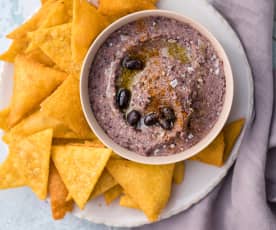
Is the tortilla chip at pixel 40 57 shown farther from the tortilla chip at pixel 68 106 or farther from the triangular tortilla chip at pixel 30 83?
the tortilla chip at pixel 68 106

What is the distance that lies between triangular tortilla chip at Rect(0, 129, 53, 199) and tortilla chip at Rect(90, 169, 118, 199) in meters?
0.22

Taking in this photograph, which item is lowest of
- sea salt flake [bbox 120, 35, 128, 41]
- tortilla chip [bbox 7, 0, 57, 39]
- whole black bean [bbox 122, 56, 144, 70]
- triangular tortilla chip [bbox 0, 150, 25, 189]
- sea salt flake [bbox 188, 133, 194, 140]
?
triangular tortilla chip [bbox 0, 150, 25, 189]

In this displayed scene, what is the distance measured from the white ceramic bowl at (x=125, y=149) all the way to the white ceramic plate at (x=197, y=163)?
147mm

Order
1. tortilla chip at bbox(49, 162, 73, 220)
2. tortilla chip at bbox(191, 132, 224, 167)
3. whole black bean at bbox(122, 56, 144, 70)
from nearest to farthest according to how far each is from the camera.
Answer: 1. whole black bean at bbox(122, 56, 144, 70)
2. tortilla chip at bbox(191, 132, 224, 167)
3. tortilla chip at bbox(49, 162, 73, 220)

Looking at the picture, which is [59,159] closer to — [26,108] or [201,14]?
[26,108]

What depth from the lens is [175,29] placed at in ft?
6.76

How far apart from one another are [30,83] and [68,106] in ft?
0.66

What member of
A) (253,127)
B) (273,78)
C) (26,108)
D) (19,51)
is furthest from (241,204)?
(19,51)

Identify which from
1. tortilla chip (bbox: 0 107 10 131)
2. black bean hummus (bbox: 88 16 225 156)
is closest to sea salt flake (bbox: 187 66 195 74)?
black bean hummus (bbox: 88 16 225 156)

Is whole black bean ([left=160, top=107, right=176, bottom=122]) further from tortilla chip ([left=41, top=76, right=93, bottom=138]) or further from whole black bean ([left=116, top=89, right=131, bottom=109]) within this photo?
tortilla chip ([left=41, top=76, right=93, bottom=138])

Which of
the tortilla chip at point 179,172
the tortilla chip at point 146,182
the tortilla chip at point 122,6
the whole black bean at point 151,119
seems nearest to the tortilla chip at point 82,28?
the tortilla chip at point 122,6

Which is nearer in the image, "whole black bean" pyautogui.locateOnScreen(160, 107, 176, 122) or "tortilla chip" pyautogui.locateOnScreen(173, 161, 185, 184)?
"whole black bean" pyautogui.locateOnScreen(160, 107, 176, 122)

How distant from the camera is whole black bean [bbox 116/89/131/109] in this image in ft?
6.58

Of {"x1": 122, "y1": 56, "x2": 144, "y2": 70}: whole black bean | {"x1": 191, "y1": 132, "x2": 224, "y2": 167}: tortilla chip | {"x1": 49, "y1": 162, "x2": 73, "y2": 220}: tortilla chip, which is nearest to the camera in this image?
{"x1": 122, "y1": 56, "x2": 144, "y2": 70}: whole black bean
